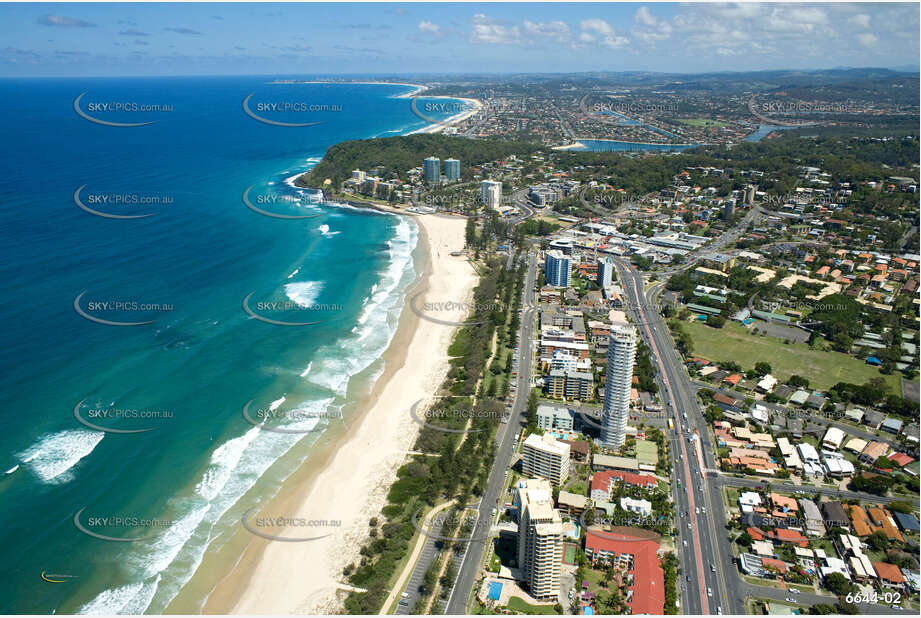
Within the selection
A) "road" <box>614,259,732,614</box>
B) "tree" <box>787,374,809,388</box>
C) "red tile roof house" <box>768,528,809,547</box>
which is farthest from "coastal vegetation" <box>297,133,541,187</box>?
"red tile roof house" <box>768,528,809,547</box>

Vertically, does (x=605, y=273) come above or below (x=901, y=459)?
above

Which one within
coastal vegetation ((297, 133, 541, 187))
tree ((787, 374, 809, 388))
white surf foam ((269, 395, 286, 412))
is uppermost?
coastal vegetation ((297, 133, 541, 187))

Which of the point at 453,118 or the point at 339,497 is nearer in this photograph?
the point at 339,497

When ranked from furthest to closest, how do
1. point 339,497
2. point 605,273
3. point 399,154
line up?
point 399,154, point 605,273, point 339,497

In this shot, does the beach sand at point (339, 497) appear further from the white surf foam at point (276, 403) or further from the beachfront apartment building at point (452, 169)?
the beachfront apartment building at point (452, 169)

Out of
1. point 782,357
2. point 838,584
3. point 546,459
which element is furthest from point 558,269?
point 838,584

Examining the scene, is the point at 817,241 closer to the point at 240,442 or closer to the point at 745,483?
the point at 745,483

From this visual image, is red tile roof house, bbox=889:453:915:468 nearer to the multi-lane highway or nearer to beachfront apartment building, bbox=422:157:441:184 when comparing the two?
the multi-lane highway

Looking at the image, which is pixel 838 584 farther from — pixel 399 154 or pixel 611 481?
pixel 399 154
